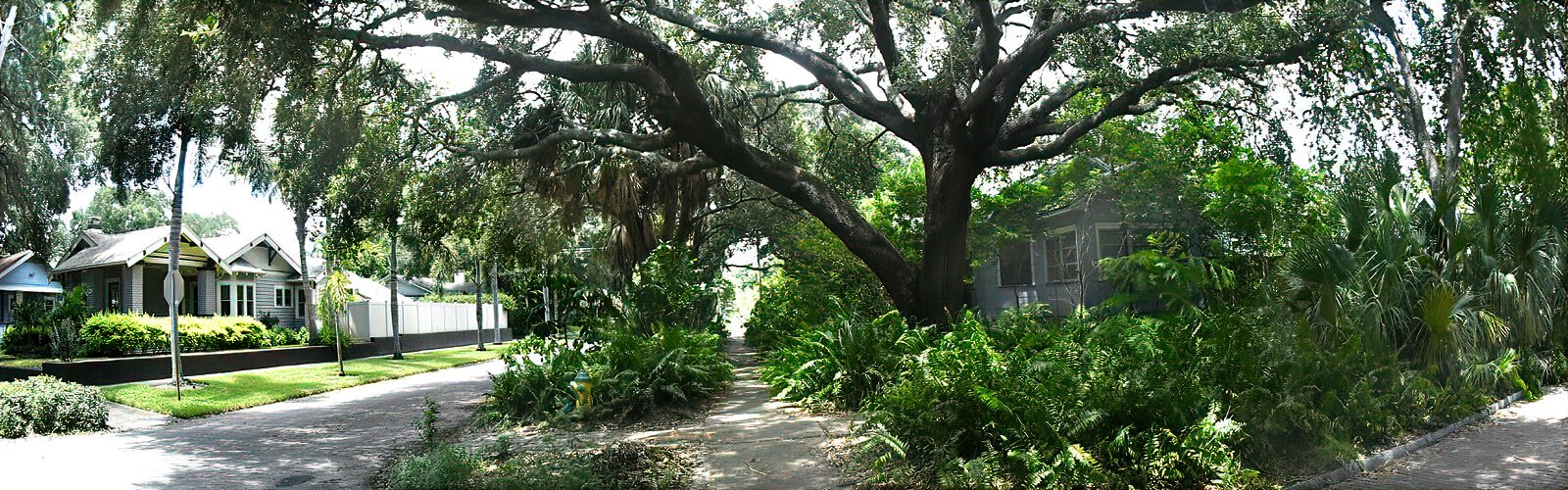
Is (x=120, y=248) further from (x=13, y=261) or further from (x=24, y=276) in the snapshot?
(x=24, y=276)

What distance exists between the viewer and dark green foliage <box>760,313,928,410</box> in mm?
10859

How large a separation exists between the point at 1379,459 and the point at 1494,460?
102 cm

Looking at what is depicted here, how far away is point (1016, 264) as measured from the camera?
23109 millimetres

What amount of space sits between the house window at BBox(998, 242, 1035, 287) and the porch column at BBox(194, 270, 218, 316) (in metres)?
27.1

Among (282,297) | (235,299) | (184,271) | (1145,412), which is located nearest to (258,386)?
(1145,412)

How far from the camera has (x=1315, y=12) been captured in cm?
1120

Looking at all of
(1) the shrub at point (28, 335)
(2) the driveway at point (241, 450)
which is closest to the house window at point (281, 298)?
(1) the shrub at point (28, 335)

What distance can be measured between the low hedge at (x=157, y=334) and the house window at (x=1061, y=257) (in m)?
21.4

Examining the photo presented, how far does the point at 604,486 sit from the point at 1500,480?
6571 mm

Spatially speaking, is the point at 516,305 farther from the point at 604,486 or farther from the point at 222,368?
the point at 222,368

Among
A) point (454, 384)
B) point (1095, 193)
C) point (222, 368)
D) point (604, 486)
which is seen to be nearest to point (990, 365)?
point (604, 486)

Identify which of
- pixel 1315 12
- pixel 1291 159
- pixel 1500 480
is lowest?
pixel 1500 480

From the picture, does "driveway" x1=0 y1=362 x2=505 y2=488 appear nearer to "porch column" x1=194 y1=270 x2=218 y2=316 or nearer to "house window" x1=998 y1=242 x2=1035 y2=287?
"house window" x1=998 y1=242 x2=1035 y2=287

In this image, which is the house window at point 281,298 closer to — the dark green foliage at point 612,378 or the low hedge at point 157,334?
the low hedge at point 157,334
